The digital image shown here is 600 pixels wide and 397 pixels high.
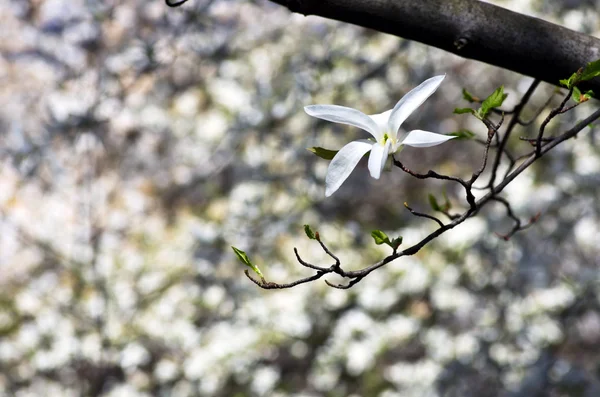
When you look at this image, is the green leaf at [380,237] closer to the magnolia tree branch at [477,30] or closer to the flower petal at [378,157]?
the flower petal at [378,157]

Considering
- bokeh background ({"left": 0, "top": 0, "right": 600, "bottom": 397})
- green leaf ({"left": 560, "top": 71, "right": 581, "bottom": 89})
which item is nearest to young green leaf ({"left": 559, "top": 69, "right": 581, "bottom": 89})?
green leaf ({"left": 560, "top": 71, "right": 581, "bottom": 89})

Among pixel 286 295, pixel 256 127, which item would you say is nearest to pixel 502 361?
pixel 286 295

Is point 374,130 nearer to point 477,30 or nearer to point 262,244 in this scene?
point 477,30

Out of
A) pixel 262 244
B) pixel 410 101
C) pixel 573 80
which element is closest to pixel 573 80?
pixel 573 80

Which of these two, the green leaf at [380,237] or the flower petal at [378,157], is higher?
the flower petal at [378,157]

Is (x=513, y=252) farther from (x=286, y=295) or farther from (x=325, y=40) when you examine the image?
(x=325, y=40)

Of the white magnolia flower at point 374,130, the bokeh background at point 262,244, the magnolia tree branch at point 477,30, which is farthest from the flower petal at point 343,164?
the bokeh background at point 262,244

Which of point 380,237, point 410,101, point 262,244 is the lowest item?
point 262,244
